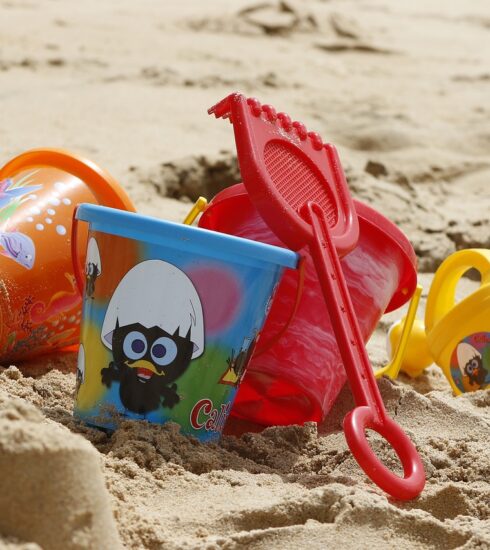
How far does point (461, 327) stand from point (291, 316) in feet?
1.39

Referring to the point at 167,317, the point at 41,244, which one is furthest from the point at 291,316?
the point at 41,244

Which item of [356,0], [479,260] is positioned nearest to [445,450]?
[479,260]

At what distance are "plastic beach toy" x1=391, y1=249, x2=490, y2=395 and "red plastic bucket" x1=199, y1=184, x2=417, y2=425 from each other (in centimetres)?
12

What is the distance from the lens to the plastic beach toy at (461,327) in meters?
Result: 1.75

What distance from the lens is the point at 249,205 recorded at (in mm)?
1660

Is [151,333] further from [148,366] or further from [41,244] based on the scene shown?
[41,244]

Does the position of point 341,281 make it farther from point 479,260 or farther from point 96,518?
point 96,518

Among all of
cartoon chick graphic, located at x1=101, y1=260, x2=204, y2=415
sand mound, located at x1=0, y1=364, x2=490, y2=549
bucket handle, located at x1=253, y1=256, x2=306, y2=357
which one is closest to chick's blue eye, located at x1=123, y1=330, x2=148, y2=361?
cartoon chick graphic, located at x1=101, y1=260, x2=204, y2=415

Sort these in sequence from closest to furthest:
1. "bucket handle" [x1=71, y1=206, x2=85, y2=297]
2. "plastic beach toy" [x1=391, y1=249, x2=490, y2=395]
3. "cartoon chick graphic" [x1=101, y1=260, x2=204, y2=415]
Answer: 1. "cartoon chick graphic" [x1=101, y1=260, x2=204, y2=415]
2. "bucket handle" [x1=71, y1=206, x2=85, y2=297]
3. "plastic beach toy" [x1=391, y1=249, x2=490, y2=395]

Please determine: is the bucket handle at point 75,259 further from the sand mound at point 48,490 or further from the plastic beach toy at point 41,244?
the sand mound at point 48,490

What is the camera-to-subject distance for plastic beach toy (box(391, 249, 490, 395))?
1747mm

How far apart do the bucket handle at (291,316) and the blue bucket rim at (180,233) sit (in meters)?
0.03

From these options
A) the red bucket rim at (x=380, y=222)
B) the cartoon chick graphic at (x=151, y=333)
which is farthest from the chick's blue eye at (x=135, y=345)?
the red bucket rim at (x=380, y=222)

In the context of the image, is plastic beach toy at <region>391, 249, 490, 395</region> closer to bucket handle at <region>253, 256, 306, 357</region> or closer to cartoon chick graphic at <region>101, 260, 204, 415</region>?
bucket handle at <region>253, 256, 306, 357</region>
